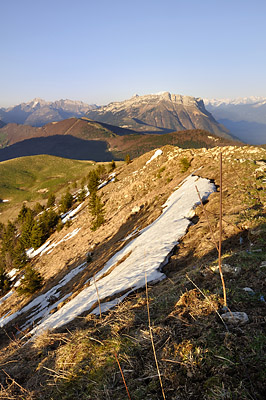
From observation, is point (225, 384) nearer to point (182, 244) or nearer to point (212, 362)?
point (212, 362)

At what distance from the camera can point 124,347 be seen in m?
4.62

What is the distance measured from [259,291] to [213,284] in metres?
1.26

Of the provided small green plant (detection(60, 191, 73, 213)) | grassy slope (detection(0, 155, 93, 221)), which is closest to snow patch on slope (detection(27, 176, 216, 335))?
small green plant (detection(60, 191, 73, 213))

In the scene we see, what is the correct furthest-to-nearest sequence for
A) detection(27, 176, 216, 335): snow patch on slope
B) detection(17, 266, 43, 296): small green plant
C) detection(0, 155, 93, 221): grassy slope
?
detection(0, 155, 93, 221): grassy slope
detection(17, 266, 43, 296): small green plant
detection(27, 176, 216, 335): snow patch on slope

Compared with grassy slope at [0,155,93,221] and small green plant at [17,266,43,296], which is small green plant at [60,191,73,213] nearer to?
small green plant at [17,266,43,296]

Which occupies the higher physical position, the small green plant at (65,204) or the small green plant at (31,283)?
the small green plant at (65,204)

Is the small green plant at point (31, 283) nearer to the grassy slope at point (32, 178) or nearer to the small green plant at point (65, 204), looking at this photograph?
the small green plant at point (65, 204)

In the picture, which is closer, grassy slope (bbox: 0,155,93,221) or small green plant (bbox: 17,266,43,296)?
small green plant (bbox: 17,266,43,296)

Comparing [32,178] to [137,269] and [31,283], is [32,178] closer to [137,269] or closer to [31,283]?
[31,283]

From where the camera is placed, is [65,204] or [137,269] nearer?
[137,269]

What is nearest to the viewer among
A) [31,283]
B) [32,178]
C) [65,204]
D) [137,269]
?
[137,269]

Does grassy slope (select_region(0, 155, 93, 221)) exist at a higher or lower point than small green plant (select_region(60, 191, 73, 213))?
higher

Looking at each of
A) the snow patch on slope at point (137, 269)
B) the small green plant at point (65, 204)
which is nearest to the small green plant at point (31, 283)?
the snow patch on slope at point (137, 269)

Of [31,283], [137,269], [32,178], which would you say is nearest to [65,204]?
[31,283]
